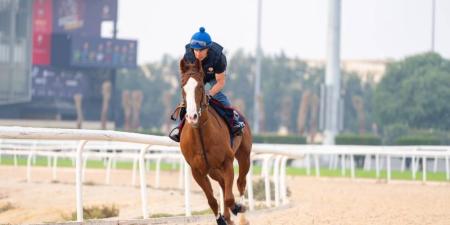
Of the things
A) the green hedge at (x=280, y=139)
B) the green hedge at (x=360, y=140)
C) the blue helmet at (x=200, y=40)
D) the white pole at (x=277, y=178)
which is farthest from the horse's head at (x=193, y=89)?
the green hedge at (x=280, y=139)

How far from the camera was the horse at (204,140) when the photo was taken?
1010 cm

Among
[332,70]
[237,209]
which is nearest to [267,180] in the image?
[237,209]

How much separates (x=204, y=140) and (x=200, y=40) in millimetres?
884

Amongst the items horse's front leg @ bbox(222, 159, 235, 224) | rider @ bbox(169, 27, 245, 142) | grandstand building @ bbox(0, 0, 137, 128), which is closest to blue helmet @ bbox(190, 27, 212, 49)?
rider @ bbox(169, 27, 245, 142)

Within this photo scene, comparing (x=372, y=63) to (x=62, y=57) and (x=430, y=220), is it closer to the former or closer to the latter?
(x=62, y=57)

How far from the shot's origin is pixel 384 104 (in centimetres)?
6525

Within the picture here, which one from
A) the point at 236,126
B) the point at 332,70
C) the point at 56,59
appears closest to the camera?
the point at 236,126

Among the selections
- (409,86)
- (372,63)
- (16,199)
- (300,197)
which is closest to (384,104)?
(409,86)

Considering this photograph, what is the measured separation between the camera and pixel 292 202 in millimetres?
17438

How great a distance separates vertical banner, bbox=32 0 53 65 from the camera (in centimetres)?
5050

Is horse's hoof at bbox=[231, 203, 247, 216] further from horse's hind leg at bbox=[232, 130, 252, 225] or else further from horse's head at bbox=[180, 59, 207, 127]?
horse's head at bbox=[180, 59, 207, 127]

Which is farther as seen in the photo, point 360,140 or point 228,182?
point 360,140

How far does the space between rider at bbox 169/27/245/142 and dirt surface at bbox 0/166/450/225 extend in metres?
1.89

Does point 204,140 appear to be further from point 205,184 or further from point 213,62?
point 213,62
